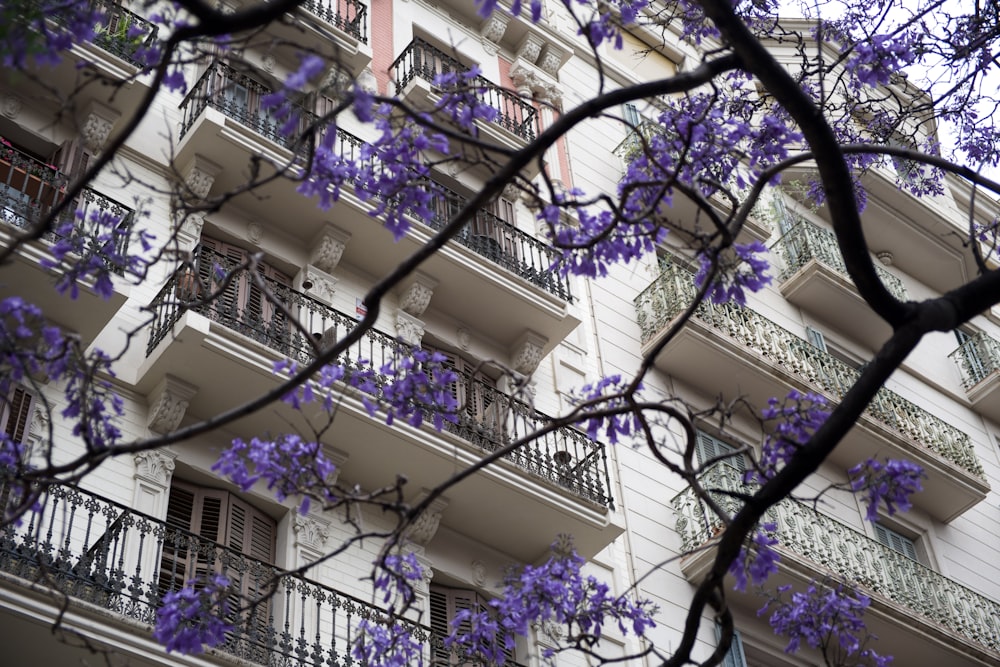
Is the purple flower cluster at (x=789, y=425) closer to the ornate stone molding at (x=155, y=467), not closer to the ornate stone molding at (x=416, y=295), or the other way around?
the ornate stone molding at (x=155, y=467)

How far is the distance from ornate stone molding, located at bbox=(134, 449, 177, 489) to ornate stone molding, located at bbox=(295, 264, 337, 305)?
3.13 metres

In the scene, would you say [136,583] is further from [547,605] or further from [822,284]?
[822,284]

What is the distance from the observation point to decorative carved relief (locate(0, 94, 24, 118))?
14.3 m

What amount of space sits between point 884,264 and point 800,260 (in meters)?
3.88

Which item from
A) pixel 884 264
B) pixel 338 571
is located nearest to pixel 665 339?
pixel 338 571

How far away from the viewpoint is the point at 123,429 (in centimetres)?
1261

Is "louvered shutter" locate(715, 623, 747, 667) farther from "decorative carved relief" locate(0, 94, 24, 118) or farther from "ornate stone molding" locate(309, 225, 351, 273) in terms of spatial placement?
"decorative carved relief" locate(0, 94, 24, 118)

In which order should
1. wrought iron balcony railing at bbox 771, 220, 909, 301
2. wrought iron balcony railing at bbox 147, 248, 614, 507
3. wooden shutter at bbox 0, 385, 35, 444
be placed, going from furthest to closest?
wrought iron balcony railing at bbox 771, 220, 909, 301
wrought iron balcony railing at bbox 147, 248, 614, 507
wooden shutter at bbox 0, 385, 35, 444

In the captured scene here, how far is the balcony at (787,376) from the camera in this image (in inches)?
711

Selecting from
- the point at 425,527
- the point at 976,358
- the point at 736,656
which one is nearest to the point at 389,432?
the point at 425,527

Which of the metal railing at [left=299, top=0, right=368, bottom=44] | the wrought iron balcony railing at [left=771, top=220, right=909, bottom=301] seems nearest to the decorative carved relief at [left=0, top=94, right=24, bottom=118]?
the metal railing at [left=299, top=0, right=368, bottom=44]

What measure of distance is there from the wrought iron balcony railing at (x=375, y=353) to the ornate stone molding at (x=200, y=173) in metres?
0.83

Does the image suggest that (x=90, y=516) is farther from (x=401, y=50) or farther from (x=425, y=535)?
(x=401, y=50)

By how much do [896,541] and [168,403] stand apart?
11.3 m
